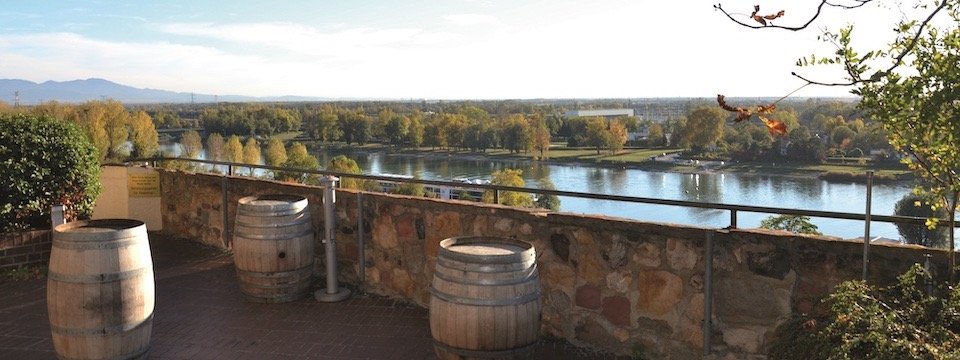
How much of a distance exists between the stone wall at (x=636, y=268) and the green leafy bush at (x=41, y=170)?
336 centimetres

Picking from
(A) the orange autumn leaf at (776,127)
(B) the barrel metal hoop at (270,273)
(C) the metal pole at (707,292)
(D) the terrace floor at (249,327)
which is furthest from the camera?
(B) the barrel metal hoop at (270,273)

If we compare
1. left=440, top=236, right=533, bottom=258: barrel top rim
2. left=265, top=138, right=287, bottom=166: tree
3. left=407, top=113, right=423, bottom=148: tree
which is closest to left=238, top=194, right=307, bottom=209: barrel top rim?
left=440, top=236, right=533, bottom=258: barrel top rim

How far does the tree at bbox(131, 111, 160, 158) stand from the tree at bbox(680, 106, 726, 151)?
5145 centimetres

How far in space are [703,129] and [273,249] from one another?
61.5m

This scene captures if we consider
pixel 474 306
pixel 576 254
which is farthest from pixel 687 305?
pixel 474 306

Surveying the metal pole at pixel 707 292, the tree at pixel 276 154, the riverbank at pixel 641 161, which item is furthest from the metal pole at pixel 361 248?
the tree at pixel 276 154

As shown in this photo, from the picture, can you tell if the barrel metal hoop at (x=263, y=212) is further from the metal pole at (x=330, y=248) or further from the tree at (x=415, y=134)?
the tree at (x=415, y=134)

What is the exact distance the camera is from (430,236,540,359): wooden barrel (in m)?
3.82

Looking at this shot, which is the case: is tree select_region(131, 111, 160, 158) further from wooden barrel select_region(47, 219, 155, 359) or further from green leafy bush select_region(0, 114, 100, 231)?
wooden barrel select_region(47, 219, 155, 359)

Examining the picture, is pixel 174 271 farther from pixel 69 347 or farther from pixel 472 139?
pixel 472 139

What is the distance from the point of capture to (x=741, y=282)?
4.04 m

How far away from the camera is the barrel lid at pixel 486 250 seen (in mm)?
3842

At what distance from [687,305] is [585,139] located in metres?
85.2

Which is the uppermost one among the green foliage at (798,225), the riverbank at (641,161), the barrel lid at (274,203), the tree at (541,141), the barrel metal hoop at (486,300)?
the barrel lid at (274,203)
